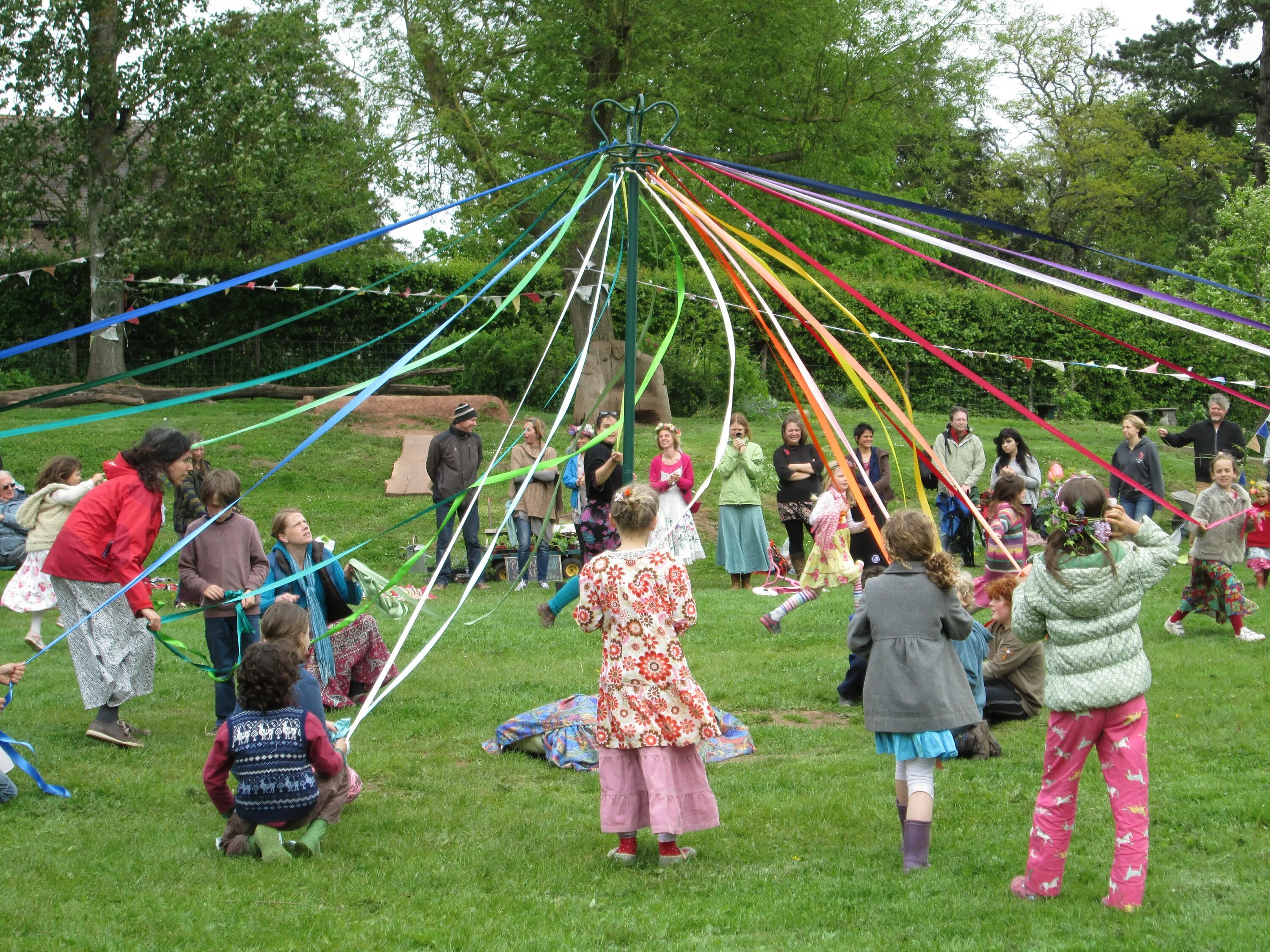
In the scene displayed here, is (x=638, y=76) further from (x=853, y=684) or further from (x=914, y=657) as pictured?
(x=914, y=657)

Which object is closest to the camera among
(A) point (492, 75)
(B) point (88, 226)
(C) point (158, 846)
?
(C) point (158, 846)

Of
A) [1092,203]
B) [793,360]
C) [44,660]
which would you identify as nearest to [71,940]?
[793,360]

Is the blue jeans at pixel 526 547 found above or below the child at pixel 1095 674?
below

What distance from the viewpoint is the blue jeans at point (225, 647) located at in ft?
19.3

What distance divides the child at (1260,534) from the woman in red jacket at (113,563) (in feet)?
24.1

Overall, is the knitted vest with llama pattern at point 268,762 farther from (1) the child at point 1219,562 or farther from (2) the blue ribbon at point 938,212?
(1) the child at point 1219,562

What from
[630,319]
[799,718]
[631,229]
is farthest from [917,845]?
[631,229]

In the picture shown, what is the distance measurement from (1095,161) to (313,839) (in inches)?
1355

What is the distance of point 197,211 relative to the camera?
66.2 feet

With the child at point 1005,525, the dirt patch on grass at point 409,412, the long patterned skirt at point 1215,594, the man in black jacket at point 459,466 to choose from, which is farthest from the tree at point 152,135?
the long patterned skirt at point 1215,594

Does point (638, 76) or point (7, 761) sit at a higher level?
point (638, 76)

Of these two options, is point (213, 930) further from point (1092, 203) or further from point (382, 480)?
point (1092, 203)

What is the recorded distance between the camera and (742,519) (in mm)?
10250

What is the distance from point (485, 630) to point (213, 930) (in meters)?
4.87
